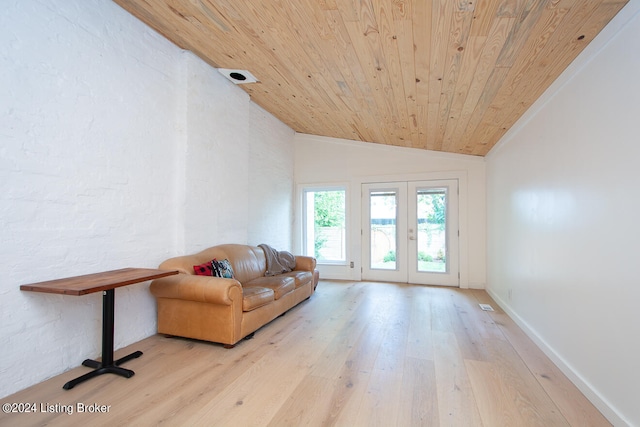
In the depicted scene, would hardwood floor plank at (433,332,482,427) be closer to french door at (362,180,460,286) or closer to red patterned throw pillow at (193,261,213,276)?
red patterned throw pillow at (193,261,213,276)

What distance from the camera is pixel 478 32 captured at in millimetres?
1981

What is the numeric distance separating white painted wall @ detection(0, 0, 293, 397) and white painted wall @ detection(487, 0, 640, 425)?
140 inches

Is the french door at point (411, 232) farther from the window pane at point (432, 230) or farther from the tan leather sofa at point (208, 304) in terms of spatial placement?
the tan leather sofa at point (208, 304)

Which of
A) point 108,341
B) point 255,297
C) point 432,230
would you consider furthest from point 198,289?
point 432,230

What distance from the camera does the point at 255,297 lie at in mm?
2912

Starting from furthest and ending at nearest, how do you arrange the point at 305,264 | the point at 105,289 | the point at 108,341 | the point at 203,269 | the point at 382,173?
the point at 382,173, the point at 305,264, the point at 203,269, the point at 108,341, the point at 105,289

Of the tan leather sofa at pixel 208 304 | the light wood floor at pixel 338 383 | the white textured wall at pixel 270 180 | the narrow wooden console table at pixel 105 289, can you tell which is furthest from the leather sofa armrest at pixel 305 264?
the narrow wooden console table at pixel 105 289

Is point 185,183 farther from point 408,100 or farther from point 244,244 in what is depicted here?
point 408,100

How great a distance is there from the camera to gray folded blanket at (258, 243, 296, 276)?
4301 millimetres

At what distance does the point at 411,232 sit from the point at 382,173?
126 centimetres

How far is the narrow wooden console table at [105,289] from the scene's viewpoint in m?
1.90

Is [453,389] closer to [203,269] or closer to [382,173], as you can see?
[203,269]

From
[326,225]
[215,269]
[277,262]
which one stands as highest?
[326,225]

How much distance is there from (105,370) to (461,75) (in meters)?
3.76
